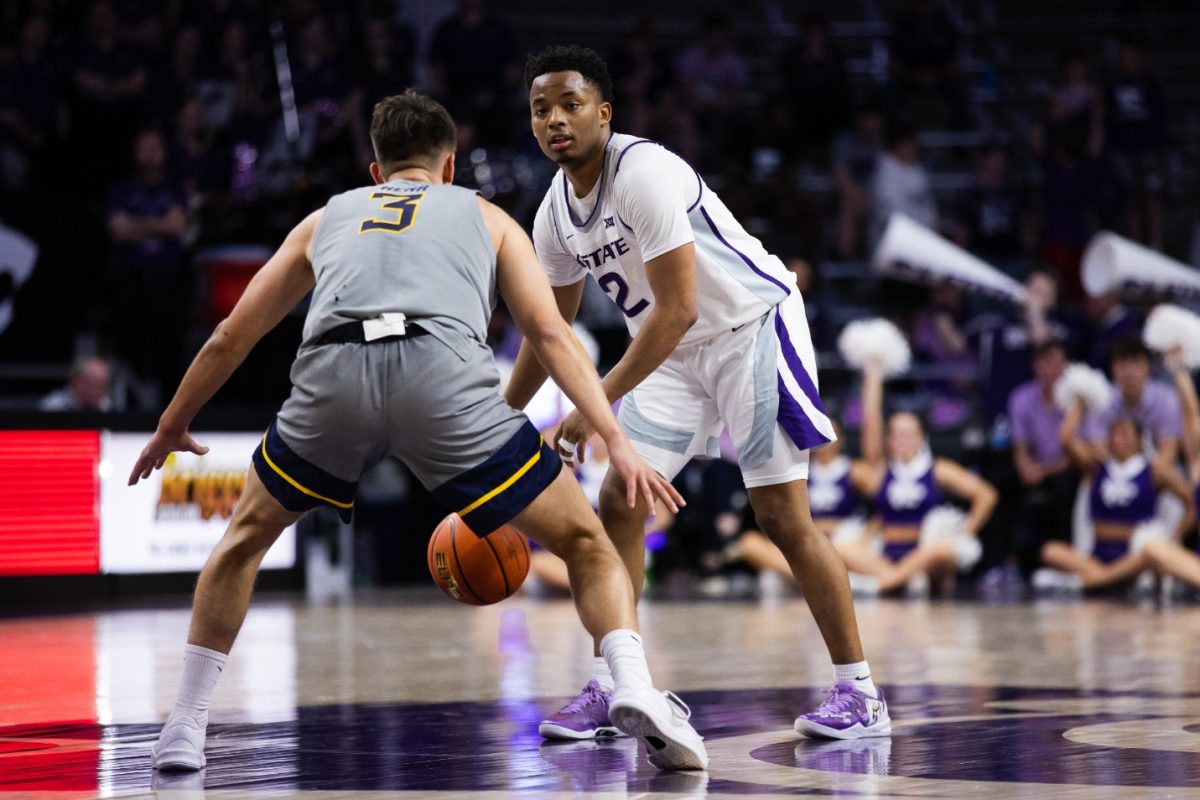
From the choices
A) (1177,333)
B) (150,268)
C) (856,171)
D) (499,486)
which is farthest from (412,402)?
(856,171)

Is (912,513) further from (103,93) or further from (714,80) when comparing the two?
(103,93)

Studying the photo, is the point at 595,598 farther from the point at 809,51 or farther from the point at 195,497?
the point at 809,51

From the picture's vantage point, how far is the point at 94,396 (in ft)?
34.6

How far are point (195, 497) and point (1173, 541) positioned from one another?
6.57m

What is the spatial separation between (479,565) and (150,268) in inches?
291

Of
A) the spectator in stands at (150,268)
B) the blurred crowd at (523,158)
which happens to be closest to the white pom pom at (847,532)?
the blurred crowd at (523,158)

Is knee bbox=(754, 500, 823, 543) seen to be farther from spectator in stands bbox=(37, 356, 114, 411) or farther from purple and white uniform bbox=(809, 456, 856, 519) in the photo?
purple and white uniform bbox=(809, 456, 856, 519)

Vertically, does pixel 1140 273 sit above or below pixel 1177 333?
above

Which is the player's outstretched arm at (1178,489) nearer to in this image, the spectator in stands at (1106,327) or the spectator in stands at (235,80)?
the spectator in stands at (1106,327)

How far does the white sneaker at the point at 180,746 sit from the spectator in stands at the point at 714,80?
11610mm

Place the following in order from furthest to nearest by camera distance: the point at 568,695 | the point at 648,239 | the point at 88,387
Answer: the point at 88,387
the point at 568,695
the point at 648,239

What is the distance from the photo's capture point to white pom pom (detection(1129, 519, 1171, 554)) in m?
10.9

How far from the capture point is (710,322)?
15.4 ft

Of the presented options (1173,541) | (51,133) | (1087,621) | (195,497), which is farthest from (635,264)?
(51,133)
